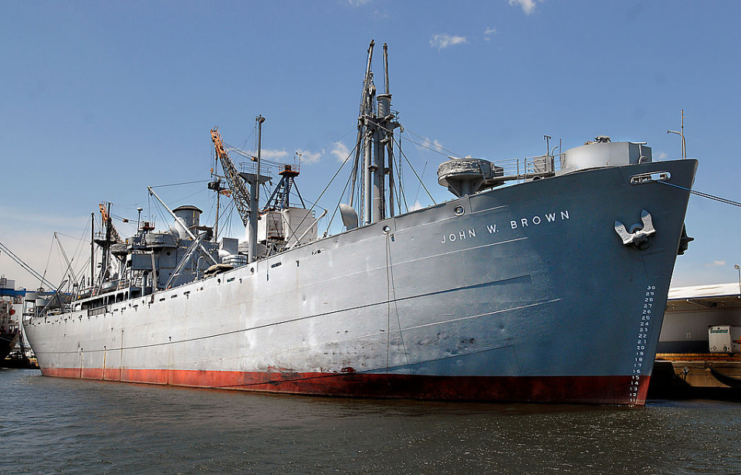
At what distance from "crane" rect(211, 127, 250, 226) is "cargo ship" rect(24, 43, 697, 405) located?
9237mm

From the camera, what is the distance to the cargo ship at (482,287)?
1275 cm

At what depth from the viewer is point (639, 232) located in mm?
12547

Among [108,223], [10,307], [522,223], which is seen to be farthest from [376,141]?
[10,307]

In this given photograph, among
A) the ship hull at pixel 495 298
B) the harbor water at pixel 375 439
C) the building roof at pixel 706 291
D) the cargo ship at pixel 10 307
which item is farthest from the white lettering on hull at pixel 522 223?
the cargo ship at pixel 10 307

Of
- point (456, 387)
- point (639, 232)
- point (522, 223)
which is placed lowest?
point (456, 387)

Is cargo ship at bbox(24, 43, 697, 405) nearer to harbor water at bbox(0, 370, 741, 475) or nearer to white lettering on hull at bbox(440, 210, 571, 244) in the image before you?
white lettering on hull at bbox(440, 210, 571, 244)

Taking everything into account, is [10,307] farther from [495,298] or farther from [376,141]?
[495,298]

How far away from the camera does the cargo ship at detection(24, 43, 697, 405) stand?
1275cm

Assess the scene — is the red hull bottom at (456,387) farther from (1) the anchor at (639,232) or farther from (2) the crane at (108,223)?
(2) the crane at (108,223)

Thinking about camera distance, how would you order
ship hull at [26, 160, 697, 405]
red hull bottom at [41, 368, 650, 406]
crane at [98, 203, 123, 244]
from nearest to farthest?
1. ship hull at [26, 160, 697, 405]
2. red hull bottom at [41, 368, 650, 406]
3. crane at [98, 203, 123, 244]

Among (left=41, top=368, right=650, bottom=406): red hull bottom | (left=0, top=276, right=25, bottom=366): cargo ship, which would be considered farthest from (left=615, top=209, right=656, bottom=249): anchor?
(left=0, top=276, right=25, bottom=366): cargo ship

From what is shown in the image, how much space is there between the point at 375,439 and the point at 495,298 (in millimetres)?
5181

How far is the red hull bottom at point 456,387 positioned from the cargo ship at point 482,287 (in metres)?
0.03

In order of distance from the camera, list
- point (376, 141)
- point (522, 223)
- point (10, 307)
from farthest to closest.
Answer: point (10, 307)
point (376, 141)
point (522, 223)
